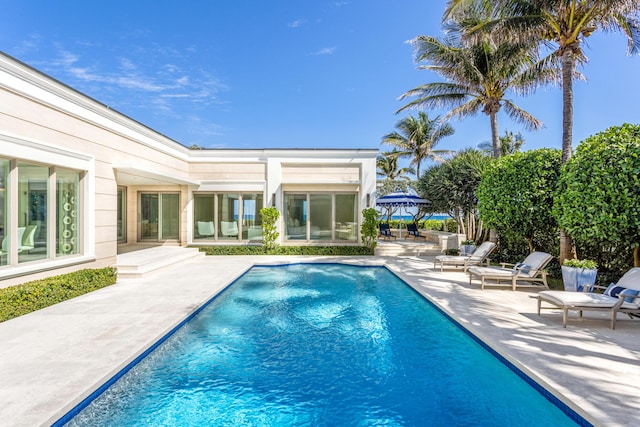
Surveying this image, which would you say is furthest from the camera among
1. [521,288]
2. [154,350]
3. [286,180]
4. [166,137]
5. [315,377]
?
[286,180]

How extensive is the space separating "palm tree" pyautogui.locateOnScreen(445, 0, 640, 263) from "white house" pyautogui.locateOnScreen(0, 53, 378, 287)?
320 inches

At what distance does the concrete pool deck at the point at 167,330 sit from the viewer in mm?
3568

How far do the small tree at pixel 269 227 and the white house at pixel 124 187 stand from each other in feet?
3.08

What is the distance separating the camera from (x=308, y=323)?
6.86 metres

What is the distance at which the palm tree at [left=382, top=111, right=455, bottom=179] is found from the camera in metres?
28.8

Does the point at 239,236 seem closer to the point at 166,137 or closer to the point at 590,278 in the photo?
the point at 166,137

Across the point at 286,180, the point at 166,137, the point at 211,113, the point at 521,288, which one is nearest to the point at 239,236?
the point at 286,180

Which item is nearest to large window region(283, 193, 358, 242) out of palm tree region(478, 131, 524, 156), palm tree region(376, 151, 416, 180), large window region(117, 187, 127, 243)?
large window region(117, 187, 127, 243)

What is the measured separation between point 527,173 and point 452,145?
21362mm

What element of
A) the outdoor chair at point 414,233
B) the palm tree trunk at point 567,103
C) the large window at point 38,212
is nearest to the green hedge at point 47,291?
the large window at point 38,212

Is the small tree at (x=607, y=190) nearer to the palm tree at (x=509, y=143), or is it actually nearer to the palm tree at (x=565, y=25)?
the palm tree at (x=565, y=25)

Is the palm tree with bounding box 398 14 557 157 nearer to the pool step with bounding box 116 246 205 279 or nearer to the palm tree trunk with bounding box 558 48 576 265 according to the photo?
the palm tree trunk with bounding box 558 48 576 265

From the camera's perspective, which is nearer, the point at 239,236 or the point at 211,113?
the point at 239,236

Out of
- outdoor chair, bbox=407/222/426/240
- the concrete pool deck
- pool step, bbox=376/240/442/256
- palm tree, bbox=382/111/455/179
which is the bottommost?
the concrete pool deck
